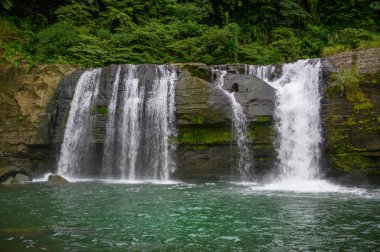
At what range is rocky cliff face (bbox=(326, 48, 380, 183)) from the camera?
14633mm

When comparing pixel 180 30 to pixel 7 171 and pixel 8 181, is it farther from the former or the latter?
pixel 8 181

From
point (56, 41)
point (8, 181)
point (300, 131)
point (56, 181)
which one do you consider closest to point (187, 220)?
point (56, 181)

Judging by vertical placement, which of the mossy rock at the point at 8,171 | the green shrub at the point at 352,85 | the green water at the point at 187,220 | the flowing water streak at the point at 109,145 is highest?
the green shrub at the point at 352,85

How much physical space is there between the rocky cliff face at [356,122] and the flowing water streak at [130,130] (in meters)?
8.34

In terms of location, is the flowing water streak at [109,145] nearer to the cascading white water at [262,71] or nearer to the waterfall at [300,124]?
the cascading white water at [262,71]

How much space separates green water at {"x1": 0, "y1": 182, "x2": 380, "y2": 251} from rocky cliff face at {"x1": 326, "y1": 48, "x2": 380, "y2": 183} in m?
1.55

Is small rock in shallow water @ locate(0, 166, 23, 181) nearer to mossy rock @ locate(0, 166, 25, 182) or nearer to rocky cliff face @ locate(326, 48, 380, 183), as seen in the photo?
mossy rock @ locate(0, 166, 25, 182)

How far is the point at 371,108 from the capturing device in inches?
583

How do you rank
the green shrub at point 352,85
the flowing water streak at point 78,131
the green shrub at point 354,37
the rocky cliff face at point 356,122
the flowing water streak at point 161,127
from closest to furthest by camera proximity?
the rocky cliff face at point 356,122 < the green shrub at point 352,85 < the flowing water streak at point 161,127 < the flowing water streak at point 78,131 < the green shrub at point 354,37

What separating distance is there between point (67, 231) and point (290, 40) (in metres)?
20.7

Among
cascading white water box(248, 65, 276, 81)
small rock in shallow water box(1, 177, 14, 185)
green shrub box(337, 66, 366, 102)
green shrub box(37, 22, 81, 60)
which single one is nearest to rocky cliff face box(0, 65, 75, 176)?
small rock in shallow water box(1, 177, 14, 185)

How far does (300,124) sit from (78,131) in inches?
402

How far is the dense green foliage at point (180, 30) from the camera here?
23141mm

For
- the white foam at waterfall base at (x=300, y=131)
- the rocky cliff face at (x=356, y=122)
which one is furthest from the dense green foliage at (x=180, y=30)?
the rocky cliff face at (x=356, y=122)
